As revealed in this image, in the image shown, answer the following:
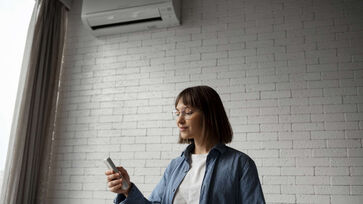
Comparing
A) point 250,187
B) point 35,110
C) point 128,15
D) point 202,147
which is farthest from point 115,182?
point 128,15

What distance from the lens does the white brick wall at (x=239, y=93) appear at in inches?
113

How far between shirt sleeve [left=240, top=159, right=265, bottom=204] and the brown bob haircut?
22 centimetres

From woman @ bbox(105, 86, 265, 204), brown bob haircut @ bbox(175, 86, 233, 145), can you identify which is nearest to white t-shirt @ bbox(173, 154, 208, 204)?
woman @ bbox(105, 86, 265, 204)

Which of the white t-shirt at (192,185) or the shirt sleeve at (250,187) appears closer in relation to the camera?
the shirt sleeve at (250,187)

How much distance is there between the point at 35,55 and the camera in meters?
3.43

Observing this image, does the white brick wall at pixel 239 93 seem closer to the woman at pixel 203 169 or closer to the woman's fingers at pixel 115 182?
the woman at pixel 203 169

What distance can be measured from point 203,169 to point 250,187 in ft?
0.79

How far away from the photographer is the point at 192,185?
1446mm

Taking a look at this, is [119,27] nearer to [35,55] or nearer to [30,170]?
[35,55]

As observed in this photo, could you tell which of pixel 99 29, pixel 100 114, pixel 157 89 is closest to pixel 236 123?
pixel 157 89

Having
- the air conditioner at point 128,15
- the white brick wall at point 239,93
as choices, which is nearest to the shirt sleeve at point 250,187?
the white brick wall at point 239,93

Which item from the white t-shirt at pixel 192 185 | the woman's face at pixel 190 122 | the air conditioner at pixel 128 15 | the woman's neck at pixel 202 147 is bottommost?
the white t-shirt at pixel 192 185

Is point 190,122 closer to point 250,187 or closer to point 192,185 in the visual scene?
point 192,185

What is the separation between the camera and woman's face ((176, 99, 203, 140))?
152cm
